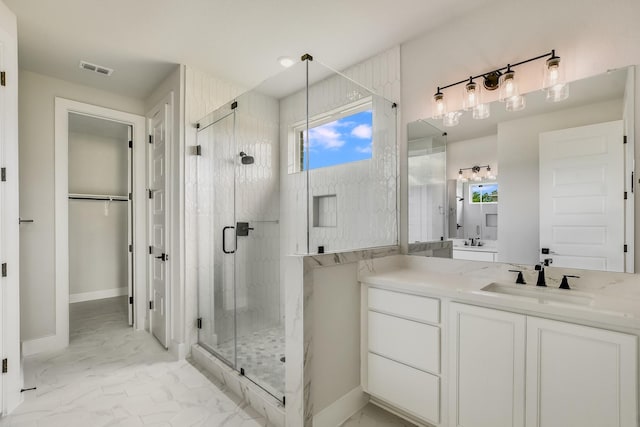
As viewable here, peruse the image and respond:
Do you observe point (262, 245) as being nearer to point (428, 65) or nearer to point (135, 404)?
point (135, 404)

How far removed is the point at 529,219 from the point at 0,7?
141 inches

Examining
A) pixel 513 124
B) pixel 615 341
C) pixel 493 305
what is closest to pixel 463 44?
pixel 513 124

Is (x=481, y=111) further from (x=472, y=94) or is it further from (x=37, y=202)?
(x=37, y=202)

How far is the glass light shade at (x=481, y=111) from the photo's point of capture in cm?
194

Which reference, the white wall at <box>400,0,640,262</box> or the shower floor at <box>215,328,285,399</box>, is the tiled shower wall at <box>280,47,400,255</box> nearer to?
the white wall at <box>400,0,640,262</box>

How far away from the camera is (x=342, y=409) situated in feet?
6.00

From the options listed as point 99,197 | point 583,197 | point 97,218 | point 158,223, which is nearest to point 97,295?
point 97,218

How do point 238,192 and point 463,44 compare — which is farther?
point 238,192

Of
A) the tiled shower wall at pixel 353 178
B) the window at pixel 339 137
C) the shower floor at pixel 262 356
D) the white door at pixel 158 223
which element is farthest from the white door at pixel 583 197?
the white door at pixel 158 223

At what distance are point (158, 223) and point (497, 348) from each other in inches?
124

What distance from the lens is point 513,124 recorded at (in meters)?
1.84

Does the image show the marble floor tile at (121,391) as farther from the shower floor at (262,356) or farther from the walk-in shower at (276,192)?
the walk-in shower at (276,192)

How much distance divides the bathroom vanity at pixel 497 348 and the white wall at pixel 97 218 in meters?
4.71

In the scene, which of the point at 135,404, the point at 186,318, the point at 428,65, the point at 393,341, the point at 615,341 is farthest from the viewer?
the point at 186,318
